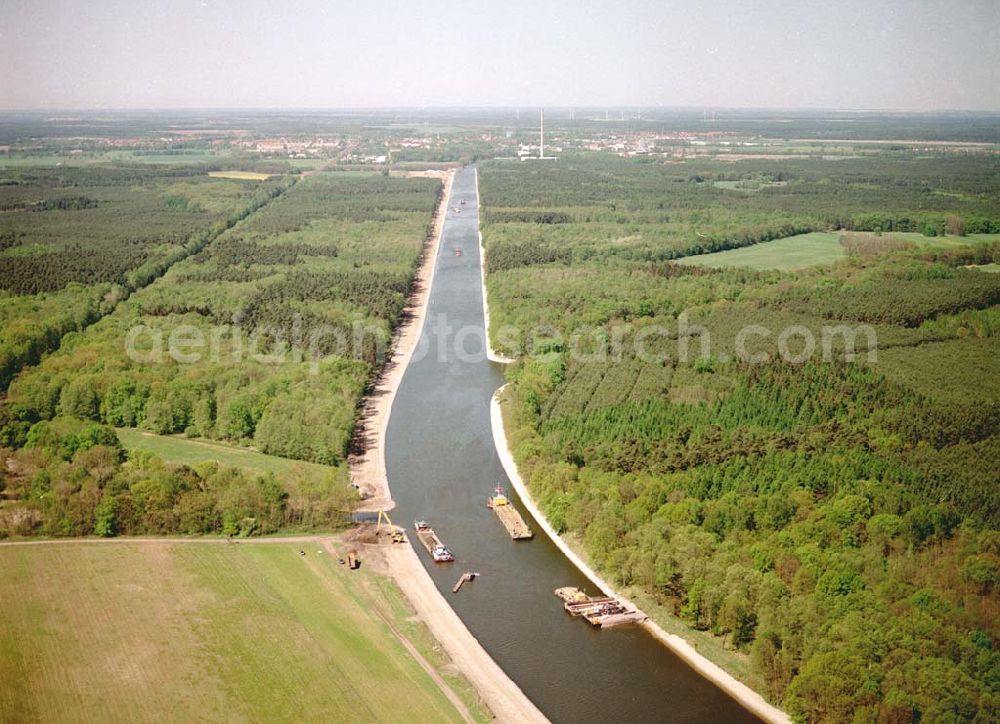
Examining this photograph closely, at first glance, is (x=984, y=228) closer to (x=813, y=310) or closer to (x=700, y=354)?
(x=813, y=310)

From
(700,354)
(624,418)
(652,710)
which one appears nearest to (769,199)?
(700,354)

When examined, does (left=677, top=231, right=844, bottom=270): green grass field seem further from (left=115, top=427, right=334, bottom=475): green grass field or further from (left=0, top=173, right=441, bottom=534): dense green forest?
(left=115, top=427, right=334, bottom=475): green grass field

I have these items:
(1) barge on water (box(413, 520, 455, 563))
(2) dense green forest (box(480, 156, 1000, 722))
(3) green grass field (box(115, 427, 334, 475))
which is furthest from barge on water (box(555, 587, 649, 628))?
(3) green grass field (box(115, 427, 334, 475))

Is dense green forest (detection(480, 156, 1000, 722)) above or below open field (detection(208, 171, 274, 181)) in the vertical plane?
below

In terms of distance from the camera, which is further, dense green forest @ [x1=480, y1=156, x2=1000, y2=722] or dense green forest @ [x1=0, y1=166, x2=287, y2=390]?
dense green forest @ [x1=0, y1=166, x2=287, y2=390]

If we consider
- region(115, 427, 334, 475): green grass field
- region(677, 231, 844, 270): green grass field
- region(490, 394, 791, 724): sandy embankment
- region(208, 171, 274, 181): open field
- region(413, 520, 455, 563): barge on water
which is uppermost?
region(208, 171, 274, 181): open field

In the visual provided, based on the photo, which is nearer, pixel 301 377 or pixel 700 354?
pixel 301 377
